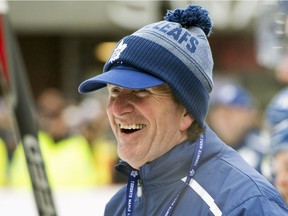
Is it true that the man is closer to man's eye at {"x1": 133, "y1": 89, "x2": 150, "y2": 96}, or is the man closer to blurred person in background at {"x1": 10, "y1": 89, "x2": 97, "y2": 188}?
man's eye at {"x1": 133, "y1": 89, "x2": 150, "y2": 96}

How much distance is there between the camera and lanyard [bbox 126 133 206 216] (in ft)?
9.78

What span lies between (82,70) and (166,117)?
1384 cm

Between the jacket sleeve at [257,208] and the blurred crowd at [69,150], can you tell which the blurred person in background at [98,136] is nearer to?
the blurred crowd at [69,150]

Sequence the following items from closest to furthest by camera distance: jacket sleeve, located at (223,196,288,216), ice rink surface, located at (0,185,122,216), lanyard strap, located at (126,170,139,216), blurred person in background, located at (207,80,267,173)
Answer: jacket sleeve, located at (223,196,288,216)
lanyard strap, located at (126,170,139,216)
ice rink surface, located at (0,185,122,216)
blurred person in background, located at (207,80,267,173)

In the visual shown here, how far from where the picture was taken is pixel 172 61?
10.1ft

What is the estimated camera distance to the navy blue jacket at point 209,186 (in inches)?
111

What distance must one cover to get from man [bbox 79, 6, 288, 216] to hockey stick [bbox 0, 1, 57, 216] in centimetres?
43

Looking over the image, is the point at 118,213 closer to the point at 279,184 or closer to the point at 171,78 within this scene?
the point at 171,78

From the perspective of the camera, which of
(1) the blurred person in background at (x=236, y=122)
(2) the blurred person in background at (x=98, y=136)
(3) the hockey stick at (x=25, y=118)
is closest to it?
(3) the hockey stick at (x=25, y=118)

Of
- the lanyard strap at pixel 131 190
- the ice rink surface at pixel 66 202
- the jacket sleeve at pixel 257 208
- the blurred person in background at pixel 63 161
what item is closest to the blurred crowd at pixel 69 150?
the blurred person in background at pixel 63 161

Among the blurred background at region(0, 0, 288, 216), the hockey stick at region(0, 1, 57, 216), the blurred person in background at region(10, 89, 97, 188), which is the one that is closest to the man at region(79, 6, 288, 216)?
the hockey stick at region(0, 1, 57, 216)

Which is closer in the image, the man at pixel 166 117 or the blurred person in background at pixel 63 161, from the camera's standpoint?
the man at pixel 166 117

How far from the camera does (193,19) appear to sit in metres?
3.19

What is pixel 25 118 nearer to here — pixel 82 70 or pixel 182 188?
pixel 182 188
